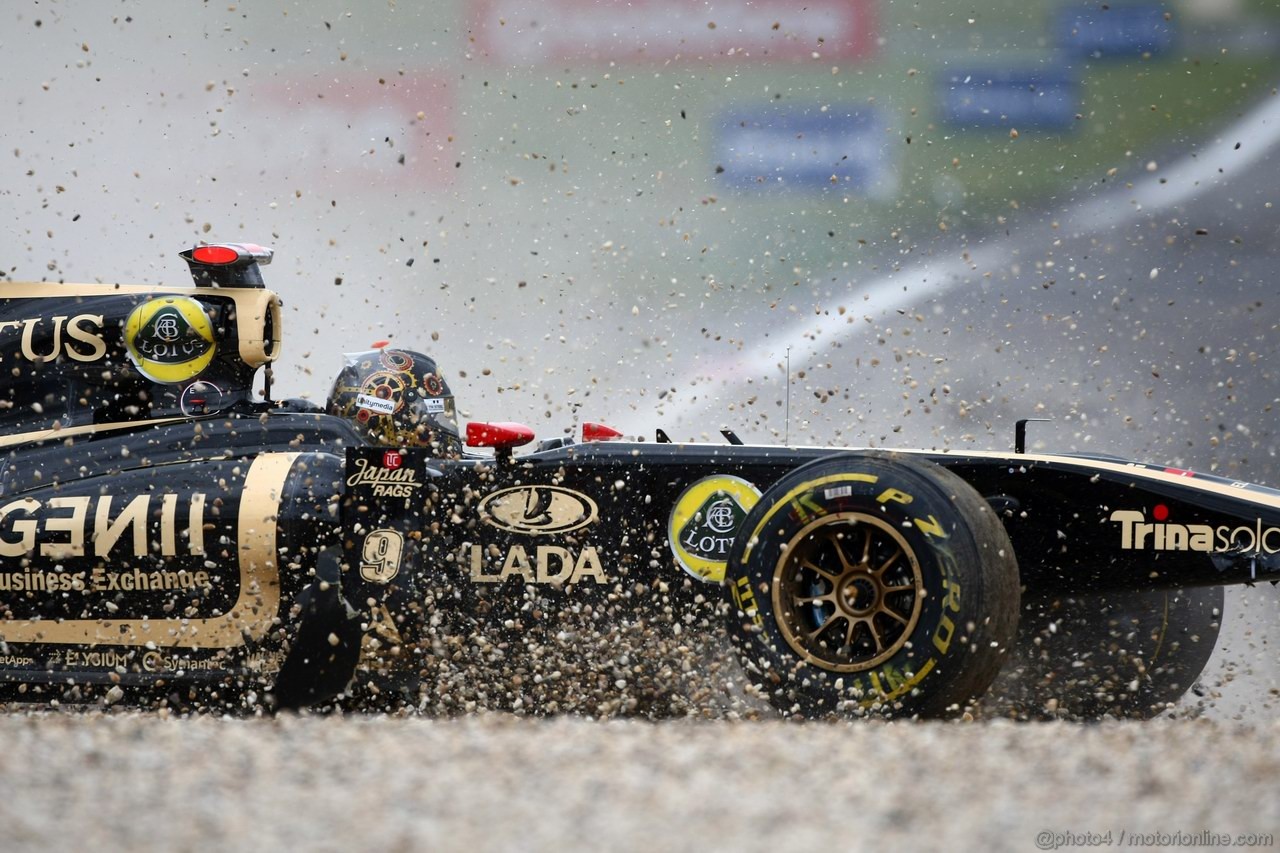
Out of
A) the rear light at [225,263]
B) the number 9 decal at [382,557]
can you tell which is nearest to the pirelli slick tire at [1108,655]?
the number 9 decal at [382,557]

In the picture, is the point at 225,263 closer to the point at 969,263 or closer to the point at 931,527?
the point at 931,527

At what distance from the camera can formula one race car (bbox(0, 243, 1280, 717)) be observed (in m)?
4.43

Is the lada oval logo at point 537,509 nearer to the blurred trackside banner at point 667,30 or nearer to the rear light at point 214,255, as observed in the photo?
the rear light at point 214,255

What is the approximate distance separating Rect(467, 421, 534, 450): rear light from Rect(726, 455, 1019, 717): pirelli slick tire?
34.7 inches

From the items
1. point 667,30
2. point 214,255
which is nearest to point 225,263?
point 214,255

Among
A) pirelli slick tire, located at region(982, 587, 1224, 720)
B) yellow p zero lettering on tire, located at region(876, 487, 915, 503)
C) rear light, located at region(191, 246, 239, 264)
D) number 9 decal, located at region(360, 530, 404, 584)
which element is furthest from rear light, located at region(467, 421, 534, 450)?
pirelli slick tire, located at region(982, 587, 1224, 720)

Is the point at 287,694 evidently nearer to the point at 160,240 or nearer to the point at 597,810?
the point at 597,810

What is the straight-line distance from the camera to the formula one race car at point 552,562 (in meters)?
4.43

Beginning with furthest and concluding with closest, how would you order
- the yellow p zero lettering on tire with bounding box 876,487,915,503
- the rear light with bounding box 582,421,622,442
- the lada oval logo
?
1. the rear light with bounding box 582,421,622,442
2. the lada oval logo
3. the yellow p zero lettering on tire with bounding box 876,487,915,503

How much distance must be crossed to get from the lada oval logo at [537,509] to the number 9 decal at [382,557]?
307mm

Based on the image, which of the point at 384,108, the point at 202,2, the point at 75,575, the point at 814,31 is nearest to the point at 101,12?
the point at 202,2

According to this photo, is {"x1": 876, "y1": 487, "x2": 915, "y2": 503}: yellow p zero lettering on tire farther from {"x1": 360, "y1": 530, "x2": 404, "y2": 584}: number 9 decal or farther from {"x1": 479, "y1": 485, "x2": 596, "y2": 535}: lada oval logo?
{"x1": 360, "y1": 530, "x2": 404, "y2": 584}: number 9 decal

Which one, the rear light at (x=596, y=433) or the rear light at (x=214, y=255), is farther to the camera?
the rear light at (x=214, y=255)

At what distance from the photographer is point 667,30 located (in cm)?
891
